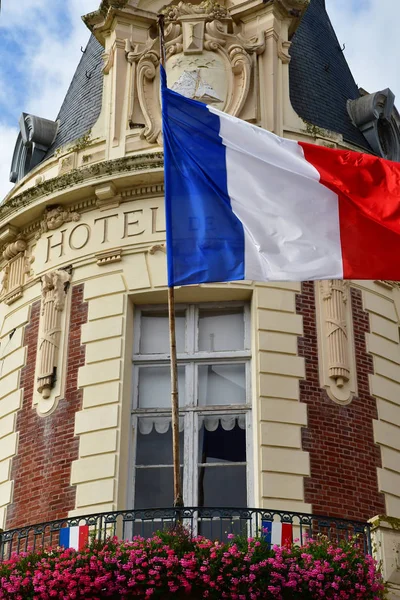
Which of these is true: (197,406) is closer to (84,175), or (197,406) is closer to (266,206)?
(266,206)

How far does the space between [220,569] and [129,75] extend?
869cm

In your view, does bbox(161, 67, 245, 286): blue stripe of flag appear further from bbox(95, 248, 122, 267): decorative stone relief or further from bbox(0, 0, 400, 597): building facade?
bbox(95, 248, 122, 267): decorative stone relief

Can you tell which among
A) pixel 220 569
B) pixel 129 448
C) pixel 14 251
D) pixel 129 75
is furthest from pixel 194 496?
pixel 129 75

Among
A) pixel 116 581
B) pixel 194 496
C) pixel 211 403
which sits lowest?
pixel 116 581

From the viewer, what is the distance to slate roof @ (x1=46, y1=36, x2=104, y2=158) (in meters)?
19.2

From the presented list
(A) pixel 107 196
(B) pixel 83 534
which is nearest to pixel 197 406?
(B) pixel 83 534

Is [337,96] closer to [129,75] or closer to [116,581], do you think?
[129,75]

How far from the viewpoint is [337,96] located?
19.9 meters

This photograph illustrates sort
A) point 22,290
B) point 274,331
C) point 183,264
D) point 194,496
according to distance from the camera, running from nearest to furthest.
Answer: point 183,264 < point 194,496 < point 274,331 < point 22,290

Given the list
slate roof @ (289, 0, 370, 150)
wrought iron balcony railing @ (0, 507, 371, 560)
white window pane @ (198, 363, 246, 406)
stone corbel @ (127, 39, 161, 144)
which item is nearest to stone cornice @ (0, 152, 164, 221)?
stone corbel @ (127, 39, 161, 144)

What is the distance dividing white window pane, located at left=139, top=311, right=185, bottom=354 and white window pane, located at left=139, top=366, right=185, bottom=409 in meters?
0.28

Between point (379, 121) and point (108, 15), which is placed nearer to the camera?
point (108, 15)

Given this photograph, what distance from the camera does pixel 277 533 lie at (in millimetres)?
13898

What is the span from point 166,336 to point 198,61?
14.7ft
